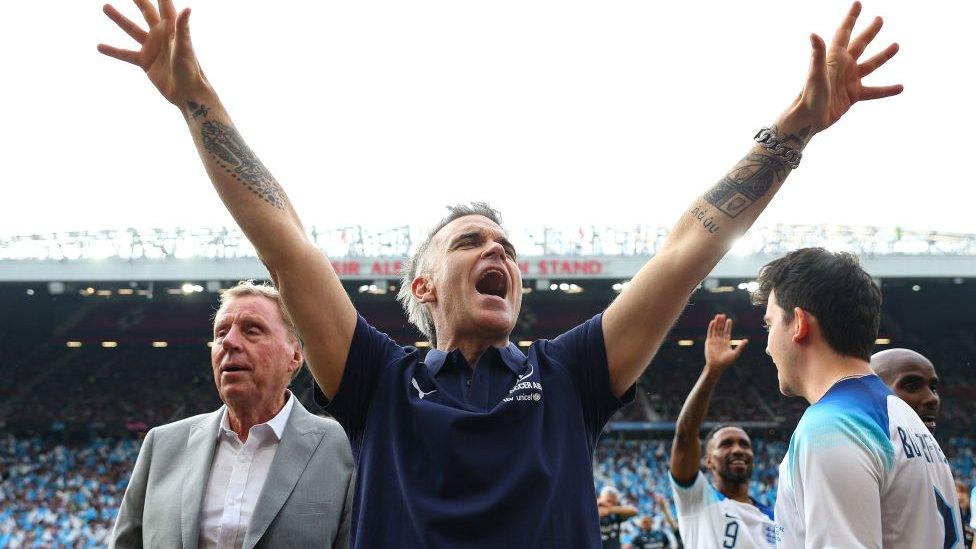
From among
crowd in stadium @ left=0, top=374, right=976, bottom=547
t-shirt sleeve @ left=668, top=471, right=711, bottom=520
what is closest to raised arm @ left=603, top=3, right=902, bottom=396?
t-shirt sleeve @ left=668, top=471, right=711, bottom=520

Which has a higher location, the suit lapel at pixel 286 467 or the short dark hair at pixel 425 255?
the short dark hair at pixel 425 255

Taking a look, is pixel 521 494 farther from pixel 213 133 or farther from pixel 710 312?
pixel 710 312

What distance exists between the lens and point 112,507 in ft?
67.4

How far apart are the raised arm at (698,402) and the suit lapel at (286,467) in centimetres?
188

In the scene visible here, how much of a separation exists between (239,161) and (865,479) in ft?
5.72

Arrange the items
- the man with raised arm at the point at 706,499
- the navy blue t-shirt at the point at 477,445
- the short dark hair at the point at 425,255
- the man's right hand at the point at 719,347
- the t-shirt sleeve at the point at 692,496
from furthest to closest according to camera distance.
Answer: the t-shirt sleeve at the point at 692,496, the man with raised arm at the point at 706,499, the man's right hand at the point at 719,347, the short dark hair at the point at 425,255, the navy blue t-shirt at the point at 477,445

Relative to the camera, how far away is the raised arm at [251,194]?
1879 mm

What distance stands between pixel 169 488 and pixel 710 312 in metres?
27.2

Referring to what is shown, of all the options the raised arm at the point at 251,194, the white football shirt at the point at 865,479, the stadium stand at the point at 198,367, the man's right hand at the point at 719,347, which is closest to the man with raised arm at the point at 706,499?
the man's right hand at the point at 719,347

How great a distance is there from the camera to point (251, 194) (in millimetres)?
1950

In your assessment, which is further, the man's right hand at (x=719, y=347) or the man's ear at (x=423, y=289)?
the man's right hand at (x=719, y=347)

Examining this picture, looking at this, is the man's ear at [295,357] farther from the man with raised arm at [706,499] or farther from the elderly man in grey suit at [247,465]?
the man with raised arm at [706,499]

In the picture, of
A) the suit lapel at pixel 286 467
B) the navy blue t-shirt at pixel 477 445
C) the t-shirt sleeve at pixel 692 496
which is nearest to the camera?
the navy blue t-shirt at pixel 477 445

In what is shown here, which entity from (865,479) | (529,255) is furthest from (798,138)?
(529,255)
